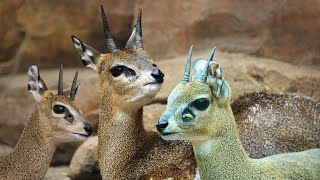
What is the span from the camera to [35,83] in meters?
8.17

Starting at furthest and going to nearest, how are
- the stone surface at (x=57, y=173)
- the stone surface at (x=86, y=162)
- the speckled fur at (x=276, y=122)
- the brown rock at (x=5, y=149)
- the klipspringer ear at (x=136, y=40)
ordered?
the brown rock at (x=5, y=149), the stone surface at (x=57, y=173), the stone surface at (x=86, y=162), the klipspringer ear at (x=136, y=40), the speckled fur at (x=276, y=122)

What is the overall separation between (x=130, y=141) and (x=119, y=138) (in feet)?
0.35

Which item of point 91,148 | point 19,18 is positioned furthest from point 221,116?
point 19,18

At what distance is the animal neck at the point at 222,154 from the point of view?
220 inches

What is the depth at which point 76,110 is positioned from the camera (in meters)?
8.04

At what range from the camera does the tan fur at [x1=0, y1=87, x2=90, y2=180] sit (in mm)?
7918

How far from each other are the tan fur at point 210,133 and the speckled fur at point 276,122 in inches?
56.4

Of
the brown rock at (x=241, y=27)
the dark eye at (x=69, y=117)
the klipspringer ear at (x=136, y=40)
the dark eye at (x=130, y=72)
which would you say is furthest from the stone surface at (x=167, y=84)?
the dark eye at (x=130, y=72)

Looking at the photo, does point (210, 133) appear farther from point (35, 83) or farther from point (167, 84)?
point (167, 84)

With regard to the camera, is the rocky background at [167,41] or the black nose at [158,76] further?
the rocky background at [167,41]

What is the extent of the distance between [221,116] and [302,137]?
7.02ft

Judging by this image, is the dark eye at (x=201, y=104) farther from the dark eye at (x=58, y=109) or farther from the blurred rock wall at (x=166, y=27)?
the blurred rock wall at (x=166, y=27)

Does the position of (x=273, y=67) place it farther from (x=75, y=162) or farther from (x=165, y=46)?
(x=75, y=162)

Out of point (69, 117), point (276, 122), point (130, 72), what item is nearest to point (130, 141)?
point (130, 72)
